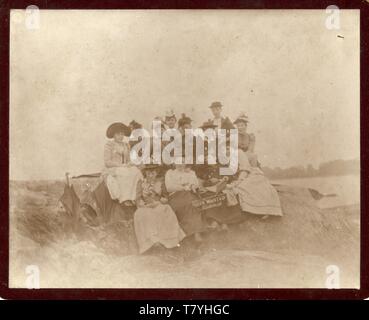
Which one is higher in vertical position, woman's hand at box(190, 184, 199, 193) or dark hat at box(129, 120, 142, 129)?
dark hat at box(129, 120, 142, 129)

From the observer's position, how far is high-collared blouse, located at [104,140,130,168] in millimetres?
4680

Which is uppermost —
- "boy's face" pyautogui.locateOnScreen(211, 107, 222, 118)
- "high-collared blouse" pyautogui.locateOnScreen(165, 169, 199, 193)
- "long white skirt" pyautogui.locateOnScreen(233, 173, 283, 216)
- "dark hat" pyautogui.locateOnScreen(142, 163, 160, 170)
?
"boy's face" pyautogui.locateOnScreen(211, 107, 222, 118)

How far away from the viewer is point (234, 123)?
15.4 feet

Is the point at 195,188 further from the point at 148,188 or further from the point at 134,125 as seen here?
the point at 134,125

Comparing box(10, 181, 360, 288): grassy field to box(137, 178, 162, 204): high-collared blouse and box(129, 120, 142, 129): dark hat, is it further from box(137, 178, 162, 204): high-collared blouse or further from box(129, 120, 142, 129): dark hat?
box(129, 120, 142, 129): dark hat

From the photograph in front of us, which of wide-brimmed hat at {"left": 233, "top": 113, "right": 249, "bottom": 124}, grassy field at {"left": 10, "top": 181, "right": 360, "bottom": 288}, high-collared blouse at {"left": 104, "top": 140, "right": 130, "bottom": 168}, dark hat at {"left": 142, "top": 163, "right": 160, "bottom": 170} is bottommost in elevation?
grassy field at {"left": 10, "top": 181, "right": 360, "bottom": 288}

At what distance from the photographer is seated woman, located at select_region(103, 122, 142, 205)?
15.4ft

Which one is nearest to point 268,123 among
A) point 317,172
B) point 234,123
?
point 234,123

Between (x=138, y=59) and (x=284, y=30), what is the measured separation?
139 centimetres

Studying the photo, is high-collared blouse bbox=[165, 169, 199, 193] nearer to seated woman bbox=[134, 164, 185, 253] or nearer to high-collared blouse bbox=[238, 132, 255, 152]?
seated woman bbox=[134, 164, 185, 253]

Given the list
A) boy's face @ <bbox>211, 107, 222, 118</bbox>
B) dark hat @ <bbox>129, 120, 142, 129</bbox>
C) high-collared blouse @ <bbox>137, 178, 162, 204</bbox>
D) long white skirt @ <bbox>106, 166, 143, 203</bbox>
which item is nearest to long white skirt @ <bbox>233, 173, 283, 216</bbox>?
boy's face @ <bbox>211, 107, 222, 118</bbox>

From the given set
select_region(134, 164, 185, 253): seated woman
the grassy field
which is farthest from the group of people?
the grassy field
